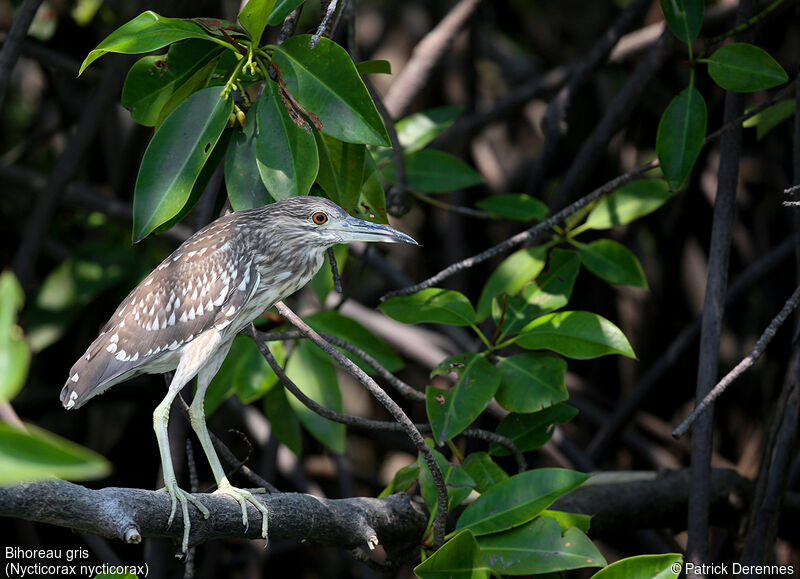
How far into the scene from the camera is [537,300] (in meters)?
2.11

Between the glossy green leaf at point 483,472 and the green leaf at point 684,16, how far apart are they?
1.16 metres

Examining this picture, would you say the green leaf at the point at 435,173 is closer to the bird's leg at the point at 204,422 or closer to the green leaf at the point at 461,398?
the green leaf at the point at 461,398

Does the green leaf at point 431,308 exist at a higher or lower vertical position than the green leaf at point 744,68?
lower

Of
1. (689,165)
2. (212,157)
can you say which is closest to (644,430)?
(689,165)

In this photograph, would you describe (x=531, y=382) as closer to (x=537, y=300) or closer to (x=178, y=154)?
(x=537, y=300)

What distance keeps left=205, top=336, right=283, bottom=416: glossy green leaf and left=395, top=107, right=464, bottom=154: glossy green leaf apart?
872 millimetres

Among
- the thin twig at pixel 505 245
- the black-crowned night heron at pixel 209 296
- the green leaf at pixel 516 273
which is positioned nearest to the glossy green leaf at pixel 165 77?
the black-crowned night heron at pixel 209 296

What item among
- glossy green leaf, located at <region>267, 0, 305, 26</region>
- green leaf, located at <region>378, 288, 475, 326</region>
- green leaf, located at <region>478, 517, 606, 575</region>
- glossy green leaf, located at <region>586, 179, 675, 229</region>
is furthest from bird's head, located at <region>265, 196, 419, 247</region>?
glossy green leaf, located at <region>586, 179, 675, 229</region>

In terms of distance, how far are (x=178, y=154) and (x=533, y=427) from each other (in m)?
1.11

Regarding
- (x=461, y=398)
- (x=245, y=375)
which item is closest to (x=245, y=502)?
(x=461, y=398)

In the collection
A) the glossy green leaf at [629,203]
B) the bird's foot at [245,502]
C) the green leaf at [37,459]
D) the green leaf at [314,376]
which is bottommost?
the green leaf at [314,376]

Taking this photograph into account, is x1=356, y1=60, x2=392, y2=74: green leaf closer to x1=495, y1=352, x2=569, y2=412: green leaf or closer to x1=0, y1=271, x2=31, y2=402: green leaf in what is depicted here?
x1=495, y1=352, x2=569, y2=412: green leaf

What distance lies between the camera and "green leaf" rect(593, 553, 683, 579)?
152 centimetres

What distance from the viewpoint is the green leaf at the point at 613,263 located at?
7.38 ft
